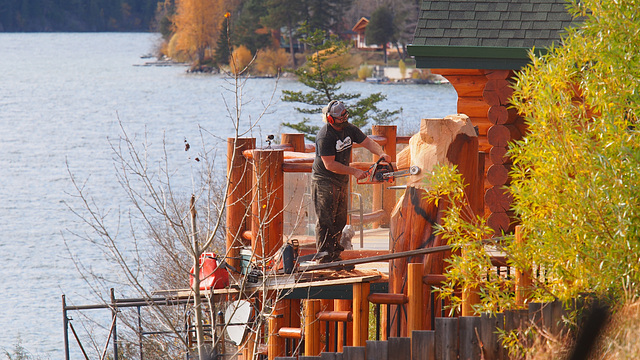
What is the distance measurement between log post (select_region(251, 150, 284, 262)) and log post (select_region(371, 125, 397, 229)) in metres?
2.88

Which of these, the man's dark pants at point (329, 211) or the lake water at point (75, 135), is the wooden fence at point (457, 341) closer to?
the man's dark pants at point (329, 211)

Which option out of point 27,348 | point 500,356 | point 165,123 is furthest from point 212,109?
point 500,356

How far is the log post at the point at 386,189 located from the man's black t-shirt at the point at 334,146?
320 centimetres

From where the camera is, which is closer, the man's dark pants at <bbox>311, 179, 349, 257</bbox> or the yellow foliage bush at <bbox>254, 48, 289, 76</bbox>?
the man's dark pants at <bbox>311, 179, 349, 257</bbox>

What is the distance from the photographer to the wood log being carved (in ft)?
22.1

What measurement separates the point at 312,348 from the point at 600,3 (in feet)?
12.5

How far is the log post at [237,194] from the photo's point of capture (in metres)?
8.74

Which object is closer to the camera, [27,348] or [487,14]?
[487,14]

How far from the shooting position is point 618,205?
4828 mm

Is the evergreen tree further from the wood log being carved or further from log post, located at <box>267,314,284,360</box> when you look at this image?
the wood log being carved

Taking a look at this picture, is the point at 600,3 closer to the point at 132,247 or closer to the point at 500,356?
the point at 500,356

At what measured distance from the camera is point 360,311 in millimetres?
6875

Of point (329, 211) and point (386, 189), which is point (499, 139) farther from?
point (329, 211)

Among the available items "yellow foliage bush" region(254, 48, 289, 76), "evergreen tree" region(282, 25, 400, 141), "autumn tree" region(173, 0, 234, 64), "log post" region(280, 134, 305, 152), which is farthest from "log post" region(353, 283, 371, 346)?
"autumn tree" region(173, 0, 234, 64)
